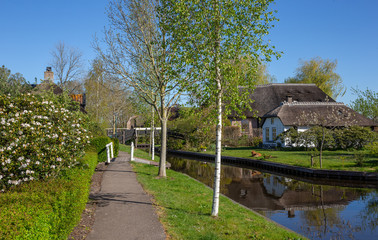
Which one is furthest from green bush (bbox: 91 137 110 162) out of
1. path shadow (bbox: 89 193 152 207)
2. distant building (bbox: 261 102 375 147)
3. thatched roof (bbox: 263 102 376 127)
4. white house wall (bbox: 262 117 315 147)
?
thatched roof (bbox: 263 102 376 127)

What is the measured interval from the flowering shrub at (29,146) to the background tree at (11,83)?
477 cm

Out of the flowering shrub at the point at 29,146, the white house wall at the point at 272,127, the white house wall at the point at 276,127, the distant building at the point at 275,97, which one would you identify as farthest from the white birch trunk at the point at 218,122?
the distant building at the point at 275,97

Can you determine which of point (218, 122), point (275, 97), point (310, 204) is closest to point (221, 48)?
point (218, 122)

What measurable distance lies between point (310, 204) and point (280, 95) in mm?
36077

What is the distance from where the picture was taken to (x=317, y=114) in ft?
115

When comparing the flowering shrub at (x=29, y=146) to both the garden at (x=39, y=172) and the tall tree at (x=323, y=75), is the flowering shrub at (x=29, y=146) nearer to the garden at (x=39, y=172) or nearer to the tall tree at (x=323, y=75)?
the garden at (x=39, y=172)

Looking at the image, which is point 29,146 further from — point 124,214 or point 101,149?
point 101,149

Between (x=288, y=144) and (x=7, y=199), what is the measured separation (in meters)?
31.9

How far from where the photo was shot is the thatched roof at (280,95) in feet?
154

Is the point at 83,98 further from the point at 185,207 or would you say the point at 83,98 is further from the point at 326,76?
the point at 326,76

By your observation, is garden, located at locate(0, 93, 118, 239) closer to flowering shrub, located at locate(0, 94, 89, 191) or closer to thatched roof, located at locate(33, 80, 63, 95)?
flowering shrub, located at locate(0, 94, 89, 191)

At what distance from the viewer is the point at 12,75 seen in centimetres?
1595

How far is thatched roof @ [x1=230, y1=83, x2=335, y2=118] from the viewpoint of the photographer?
46.8m

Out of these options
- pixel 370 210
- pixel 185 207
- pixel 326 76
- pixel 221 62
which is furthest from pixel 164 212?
pixel 326 76
